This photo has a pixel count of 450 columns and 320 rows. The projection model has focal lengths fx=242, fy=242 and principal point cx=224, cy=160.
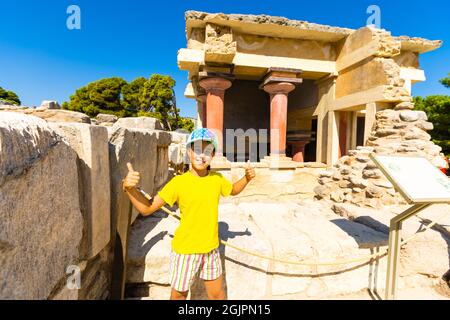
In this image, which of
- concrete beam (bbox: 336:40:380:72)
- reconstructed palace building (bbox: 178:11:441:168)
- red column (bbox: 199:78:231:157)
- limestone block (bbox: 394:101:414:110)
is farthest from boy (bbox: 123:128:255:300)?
concrete beam (bbox: 336:40:380:72)

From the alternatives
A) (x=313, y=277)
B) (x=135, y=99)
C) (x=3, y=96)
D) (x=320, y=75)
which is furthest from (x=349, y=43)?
(x=3, y=96)

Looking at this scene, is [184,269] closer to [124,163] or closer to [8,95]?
[124,163]

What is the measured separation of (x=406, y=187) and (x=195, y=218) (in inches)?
62.9

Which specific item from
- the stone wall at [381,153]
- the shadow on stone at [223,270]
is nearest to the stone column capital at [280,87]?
the stone wall at [381,153]

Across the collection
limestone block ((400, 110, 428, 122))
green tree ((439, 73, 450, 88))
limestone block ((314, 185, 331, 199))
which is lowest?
limestone block ((314, 185, 331, 199))

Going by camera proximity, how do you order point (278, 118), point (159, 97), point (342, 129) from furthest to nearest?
point (159, 97) → point (342, 129) → point (278, 118)

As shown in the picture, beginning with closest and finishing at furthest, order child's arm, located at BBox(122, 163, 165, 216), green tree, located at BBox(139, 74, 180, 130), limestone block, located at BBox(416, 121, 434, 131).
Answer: child's arm, located at BBox(122, 163, 165, 216), limestone block, located at BBox(416, 121, 434, 131), green tree, located at BBox(139, 74, 180, 130)

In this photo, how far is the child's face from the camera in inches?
60.4

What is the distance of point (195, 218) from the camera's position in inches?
58.5

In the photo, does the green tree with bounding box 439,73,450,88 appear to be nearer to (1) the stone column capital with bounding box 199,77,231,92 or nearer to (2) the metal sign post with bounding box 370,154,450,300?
(1) the stone column capital with bounding box 199,77,231,92

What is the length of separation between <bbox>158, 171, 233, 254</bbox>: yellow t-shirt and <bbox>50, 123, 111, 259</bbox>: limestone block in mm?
336

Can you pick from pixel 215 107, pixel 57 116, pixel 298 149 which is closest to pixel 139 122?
pixel 57 116

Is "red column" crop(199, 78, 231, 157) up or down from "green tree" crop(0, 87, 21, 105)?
down

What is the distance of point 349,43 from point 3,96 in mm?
25606
